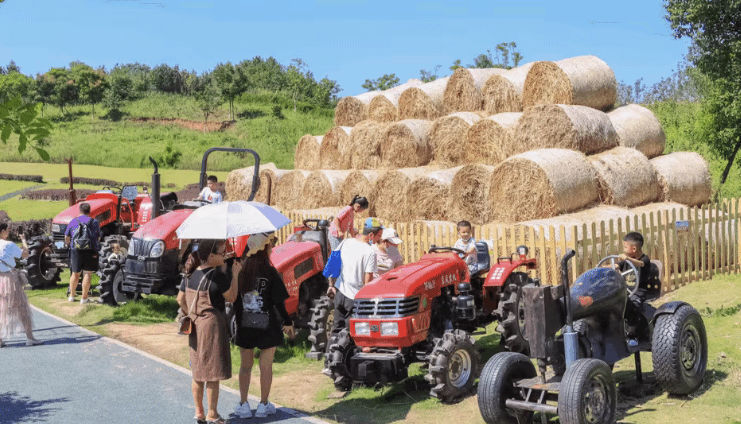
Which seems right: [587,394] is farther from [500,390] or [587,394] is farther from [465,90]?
[465,90]

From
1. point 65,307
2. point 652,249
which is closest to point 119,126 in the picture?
point 65,307

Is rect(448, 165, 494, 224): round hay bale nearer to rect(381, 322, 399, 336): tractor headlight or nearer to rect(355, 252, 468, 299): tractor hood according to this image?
rect(355, 252, 468, 299): tractor hood

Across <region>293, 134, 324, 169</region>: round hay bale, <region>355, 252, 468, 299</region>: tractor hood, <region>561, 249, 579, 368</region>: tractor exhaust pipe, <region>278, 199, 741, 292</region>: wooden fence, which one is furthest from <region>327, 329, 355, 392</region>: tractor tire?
<region>293, 134, 324, 169</region>: round hay bale

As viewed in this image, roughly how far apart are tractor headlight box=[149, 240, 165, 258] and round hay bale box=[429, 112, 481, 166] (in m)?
7.50

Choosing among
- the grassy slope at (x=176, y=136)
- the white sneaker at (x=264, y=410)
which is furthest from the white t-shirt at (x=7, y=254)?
the grassy slope at (x=176, y=136)

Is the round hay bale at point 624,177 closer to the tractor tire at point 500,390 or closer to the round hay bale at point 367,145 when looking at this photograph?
the round hay bale at point 367,145

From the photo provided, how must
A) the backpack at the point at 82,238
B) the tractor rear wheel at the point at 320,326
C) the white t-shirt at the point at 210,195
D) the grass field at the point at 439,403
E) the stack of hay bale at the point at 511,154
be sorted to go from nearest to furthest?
the grass field at the point at 439,403, the tractor rear wheel at the point at 320,326, the white t-shirt at the point at 210,195, the backpack at the point at 82,238, the stack of hay bale at the point at 511,154

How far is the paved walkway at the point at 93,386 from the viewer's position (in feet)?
23.6

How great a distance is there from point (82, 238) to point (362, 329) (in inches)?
288

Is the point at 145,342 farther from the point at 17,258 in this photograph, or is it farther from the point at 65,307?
the point at 65,307

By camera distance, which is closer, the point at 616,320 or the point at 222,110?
the point at 616,320

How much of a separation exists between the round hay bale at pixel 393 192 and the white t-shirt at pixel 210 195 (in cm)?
484

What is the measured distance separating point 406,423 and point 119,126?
Result: 182 ft

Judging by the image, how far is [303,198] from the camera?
63.7 feet
